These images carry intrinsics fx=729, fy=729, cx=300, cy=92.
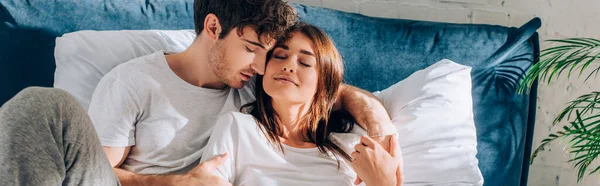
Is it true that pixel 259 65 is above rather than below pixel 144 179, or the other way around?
above

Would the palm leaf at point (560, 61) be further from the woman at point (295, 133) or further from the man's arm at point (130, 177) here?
the man's arm at point (130, 177)

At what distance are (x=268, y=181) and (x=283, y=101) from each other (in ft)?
0.66

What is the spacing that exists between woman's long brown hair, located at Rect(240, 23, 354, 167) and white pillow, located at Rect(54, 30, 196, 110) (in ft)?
1.07

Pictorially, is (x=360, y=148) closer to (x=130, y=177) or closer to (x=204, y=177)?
(x=204, y=177)

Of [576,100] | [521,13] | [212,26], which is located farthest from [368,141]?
[521,13]

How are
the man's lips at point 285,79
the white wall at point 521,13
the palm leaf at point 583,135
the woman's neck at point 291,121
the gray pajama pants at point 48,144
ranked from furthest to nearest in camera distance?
the white wall at point 521,13, the palm leaf at point 583,135, the woman's neck at point 291,121, the man's lips at point 285,79, the gray pajama pants at point 48,144

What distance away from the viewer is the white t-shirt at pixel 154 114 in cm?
165

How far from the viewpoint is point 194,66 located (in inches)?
70.0

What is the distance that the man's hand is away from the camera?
5.20ft

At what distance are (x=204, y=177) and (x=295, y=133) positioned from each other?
32cm

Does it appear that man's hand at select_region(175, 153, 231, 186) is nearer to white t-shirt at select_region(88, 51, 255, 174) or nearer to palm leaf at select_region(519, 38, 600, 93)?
white t-shirt at select_region(88, 51, 255, 174)

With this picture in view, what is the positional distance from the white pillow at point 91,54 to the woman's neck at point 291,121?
1.17ft

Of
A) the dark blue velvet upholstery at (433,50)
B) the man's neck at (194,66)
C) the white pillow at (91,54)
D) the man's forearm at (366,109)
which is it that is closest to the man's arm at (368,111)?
the man's forearm at (366,109)

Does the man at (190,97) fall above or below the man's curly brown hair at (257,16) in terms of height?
below
